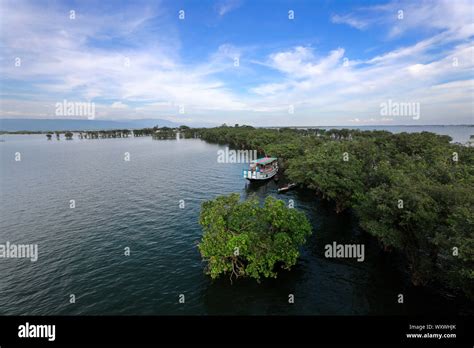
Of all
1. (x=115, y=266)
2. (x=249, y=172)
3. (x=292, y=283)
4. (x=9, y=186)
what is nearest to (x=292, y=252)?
(x=292, y=283)

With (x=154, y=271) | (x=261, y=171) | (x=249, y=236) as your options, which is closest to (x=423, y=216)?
(x=249, y=236)

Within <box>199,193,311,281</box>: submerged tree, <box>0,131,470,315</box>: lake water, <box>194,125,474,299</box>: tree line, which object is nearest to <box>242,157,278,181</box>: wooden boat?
<box>0,131,470,315</box>: lake water

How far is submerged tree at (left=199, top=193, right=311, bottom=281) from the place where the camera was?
73.8 ft

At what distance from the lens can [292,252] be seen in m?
24.0

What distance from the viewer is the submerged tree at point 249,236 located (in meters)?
22.5

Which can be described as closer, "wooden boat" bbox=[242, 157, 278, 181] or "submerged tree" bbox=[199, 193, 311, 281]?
"submerged tree" bbox=[199, 193, 311, 281]

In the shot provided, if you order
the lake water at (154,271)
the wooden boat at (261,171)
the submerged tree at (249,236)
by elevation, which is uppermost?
the wooden boat at (261,171)

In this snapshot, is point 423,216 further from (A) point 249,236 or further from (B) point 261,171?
(B) point 261,171

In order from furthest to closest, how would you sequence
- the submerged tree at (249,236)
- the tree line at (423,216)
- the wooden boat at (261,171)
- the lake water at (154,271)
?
1. the wooden boat at (261,171)
2. the submerged tree at (249,236)
3. the lake water at (154,271)
4. the tree line at (423,216)

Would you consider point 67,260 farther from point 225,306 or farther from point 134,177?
point 134,177

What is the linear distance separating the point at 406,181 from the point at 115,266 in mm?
33419

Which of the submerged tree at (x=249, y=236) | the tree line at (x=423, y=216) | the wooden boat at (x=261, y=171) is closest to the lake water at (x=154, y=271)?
the submerged tree at (x=249, y=236)

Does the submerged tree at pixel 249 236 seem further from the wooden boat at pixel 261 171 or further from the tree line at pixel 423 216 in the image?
the wooden boat at pixel 261 171

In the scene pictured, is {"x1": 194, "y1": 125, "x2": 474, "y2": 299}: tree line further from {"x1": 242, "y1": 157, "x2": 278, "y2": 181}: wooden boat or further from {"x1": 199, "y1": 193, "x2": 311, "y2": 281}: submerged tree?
{"x1": 242, "y1": 157, "x2": 278, "y2": 181}: wooden boat
